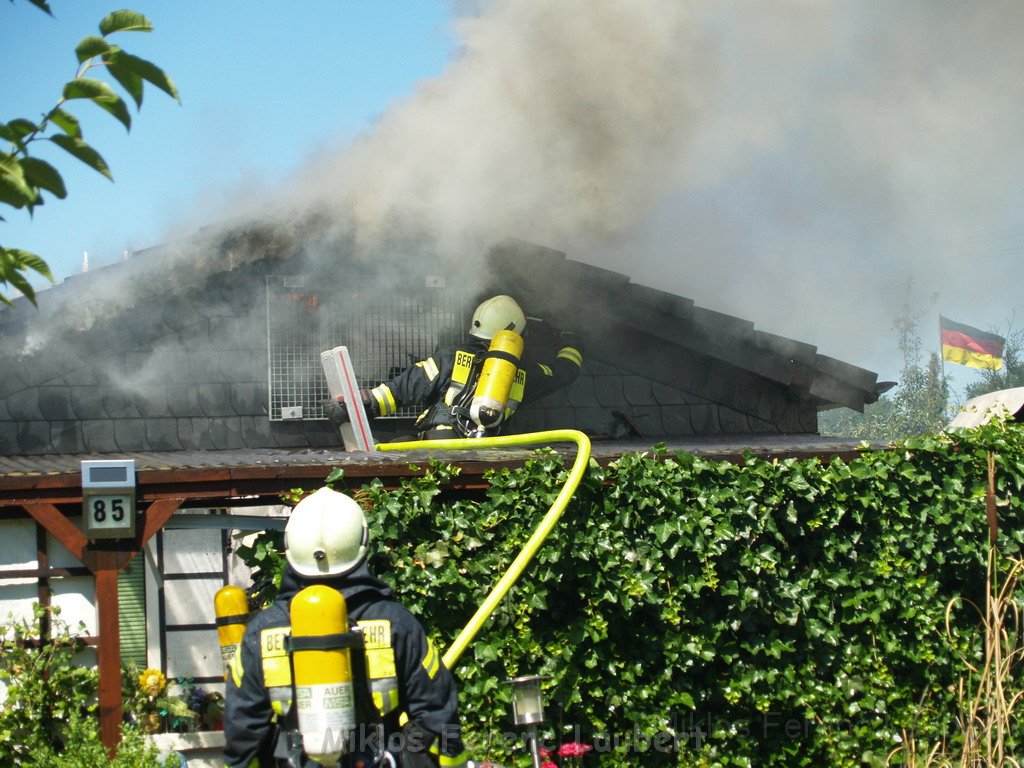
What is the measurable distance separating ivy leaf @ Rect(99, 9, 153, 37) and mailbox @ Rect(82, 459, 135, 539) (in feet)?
13.1

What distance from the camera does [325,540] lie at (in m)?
4.12

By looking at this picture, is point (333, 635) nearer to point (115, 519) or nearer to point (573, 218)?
point (115, 519)

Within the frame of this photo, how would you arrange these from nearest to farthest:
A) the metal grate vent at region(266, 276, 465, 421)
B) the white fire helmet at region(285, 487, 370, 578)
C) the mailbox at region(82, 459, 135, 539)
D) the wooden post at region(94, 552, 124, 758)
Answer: the white fire helmet at region(285, 487, 370, 578)
the mailbox at region(82, 459, 135, 539)
the wooden post at region(94, 552, 124, 758)
the metal grate vent at region(266, 276, 465, 421)

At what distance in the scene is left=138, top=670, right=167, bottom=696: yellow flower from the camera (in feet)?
23.6

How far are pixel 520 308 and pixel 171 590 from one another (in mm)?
3713

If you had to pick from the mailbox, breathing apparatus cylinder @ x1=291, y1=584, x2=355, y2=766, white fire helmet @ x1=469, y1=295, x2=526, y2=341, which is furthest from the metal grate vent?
breathing apparatus cylinder @ x1=291, y1=584, x2=355, y2=766

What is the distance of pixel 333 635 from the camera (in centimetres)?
377

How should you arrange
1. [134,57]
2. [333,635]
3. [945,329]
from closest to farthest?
[134,57], [333,635], [945,329]

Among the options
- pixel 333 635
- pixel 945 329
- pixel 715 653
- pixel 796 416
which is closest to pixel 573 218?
pixel 796 416

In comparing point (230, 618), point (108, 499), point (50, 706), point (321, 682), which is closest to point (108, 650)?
point (50, 706)

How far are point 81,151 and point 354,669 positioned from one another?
2193 millimetres

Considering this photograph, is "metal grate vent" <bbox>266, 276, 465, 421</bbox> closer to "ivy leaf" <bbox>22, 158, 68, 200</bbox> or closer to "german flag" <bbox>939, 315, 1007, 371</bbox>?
"ivy leaf" <bbox>22, 158, 68, 200</bbox>

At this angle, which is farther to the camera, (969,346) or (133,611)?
(969,346)

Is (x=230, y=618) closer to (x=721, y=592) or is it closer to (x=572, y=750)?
(x=572, y=750)
